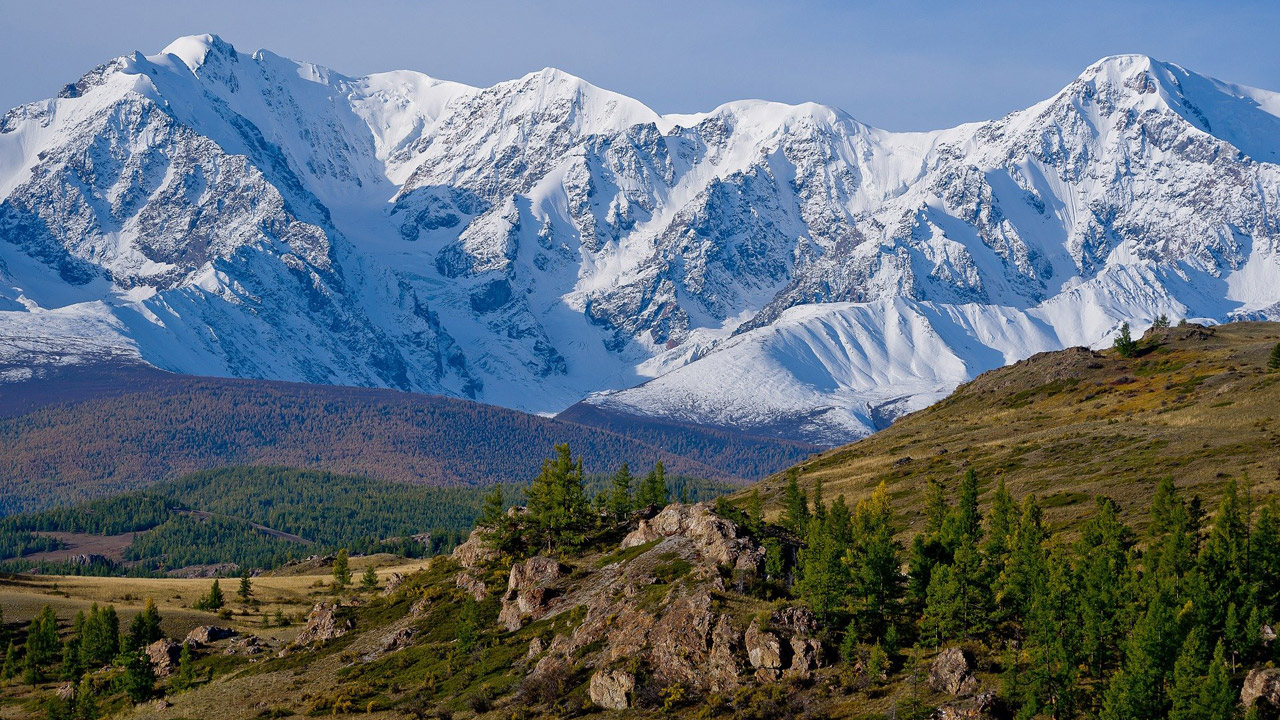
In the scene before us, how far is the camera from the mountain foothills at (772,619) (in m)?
80.1

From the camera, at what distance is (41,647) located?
12281 centimetres

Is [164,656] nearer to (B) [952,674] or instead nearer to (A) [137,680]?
(A) [137,680]

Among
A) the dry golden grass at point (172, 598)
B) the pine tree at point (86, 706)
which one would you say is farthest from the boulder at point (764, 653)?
the dry golden grass at point (172, 598)

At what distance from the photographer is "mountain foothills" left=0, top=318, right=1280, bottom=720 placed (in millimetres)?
80062

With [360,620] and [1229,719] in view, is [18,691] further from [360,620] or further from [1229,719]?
[1229,719]

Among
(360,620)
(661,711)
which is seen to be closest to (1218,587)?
(661,711)

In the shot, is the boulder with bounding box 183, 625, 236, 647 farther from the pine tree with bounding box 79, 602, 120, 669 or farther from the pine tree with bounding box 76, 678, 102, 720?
the pine tree with bounding box 76, 678, 102, 720

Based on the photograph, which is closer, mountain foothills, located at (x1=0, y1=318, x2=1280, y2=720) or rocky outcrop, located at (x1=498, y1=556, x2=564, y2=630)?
mountain foothills, located at (x1=0, y1=318, x2=1280, y2=720)

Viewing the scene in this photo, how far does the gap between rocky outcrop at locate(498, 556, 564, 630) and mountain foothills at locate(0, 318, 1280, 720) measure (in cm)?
21

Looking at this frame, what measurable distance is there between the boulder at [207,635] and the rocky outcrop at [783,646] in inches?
2306

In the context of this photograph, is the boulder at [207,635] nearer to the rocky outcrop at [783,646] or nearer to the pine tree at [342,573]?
the pine tree at [342,573]

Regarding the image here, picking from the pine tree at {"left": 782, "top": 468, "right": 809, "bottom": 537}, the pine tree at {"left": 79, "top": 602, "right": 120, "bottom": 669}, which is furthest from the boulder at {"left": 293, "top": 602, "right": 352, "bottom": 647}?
the pine tree at {"left": 782, "top": 468, "right": 809, "bottom": 537}

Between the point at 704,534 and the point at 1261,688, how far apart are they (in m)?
39.7

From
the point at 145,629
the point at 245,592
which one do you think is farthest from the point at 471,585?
the point at 245,592
